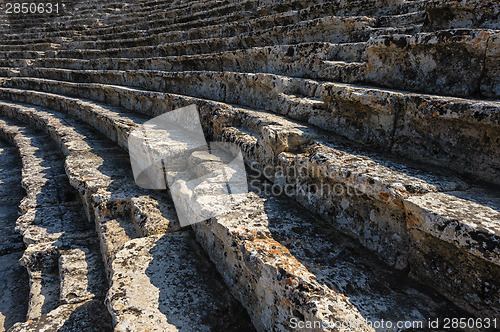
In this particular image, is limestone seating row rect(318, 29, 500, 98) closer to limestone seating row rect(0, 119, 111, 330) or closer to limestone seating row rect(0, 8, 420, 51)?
limestone seating row rect(0, 8, 420, 51)

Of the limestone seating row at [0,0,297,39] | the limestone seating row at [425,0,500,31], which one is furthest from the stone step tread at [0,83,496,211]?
the limestone seating row at [0,0,297,39]

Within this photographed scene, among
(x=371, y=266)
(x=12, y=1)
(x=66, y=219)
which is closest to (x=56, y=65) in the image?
(x=66, y=219)

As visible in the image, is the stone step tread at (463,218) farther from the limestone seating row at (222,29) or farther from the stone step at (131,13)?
the stone step at (131,13)

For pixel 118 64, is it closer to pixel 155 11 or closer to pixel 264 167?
pixel 155 11

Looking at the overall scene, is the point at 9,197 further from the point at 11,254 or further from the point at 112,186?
the point at 112,186

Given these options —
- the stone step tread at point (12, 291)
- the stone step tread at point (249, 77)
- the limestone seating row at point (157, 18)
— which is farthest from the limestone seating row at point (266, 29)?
the stone step tread at point (12, 291)

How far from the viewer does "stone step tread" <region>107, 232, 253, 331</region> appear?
1492 mm

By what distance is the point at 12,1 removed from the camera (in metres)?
12.3

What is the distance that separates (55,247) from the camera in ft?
8.17

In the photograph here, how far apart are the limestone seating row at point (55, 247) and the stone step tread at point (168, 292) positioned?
38 cm

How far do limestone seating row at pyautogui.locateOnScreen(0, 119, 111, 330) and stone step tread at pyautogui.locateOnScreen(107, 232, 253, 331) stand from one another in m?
0.38

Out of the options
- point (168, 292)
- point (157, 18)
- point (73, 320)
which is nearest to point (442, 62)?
point (168, 292)

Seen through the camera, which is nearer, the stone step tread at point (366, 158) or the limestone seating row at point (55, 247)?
the stone step tread at point (366, 158)

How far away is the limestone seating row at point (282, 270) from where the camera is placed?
1.21 metres
